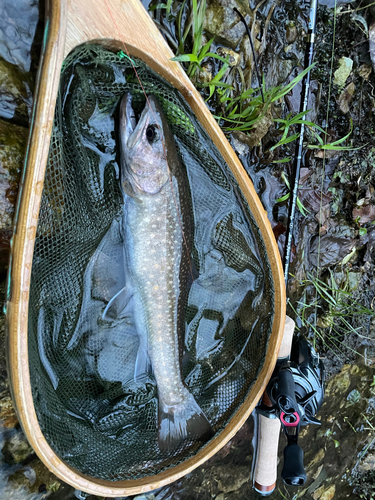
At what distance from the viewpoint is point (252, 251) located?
194 centimetres

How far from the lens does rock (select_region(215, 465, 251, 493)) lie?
8.34ft

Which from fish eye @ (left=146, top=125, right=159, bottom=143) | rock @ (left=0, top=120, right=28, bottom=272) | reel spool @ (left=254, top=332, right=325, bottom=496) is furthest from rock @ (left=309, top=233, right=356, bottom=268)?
rock @ (left=0, top=120, right=28, bottom=272)

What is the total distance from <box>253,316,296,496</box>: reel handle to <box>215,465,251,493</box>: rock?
1.15ft

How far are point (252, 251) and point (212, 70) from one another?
3.46ft

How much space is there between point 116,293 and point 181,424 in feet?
2.64

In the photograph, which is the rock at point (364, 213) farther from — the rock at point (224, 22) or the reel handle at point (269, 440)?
the rock at point (224, 22)

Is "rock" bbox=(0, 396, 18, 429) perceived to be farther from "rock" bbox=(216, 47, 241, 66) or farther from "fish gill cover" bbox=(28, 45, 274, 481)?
"rock" bbox=(216, 47, 241, 66)

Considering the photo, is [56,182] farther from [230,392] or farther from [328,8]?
[328,8]

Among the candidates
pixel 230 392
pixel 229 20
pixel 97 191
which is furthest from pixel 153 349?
pixel 229 20

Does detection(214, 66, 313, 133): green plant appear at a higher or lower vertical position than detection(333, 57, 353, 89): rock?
lower

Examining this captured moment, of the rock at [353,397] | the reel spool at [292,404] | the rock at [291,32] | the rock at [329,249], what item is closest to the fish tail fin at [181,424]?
the reel spool at [292,404]

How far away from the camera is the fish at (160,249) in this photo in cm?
165

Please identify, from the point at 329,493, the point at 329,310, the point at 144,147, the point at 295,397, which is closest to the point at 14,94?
the point at 144,147

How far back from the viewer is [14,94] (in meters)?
1.59
